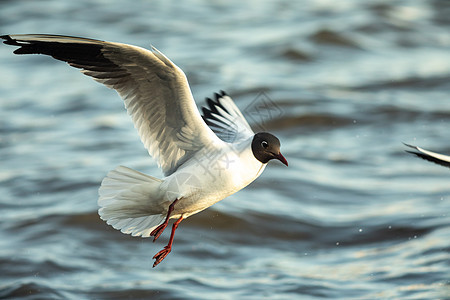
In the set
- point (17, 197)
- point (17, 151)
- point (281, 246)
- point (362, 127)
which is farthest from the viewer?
point (362, 127)

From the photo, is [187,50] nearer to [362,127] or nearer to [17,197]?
[362,127]

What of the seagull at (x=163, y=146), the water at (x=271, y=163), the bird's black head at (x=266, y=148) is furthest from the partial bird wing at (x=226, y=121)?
the water at (x=271, y=163)

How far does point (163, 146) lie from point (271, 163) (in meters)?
5.41

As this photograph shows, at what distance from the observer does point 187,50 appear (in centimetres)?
1483

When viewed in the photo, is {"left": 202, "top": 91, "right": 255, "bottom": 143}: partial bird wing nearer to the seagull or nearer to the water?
the seagull

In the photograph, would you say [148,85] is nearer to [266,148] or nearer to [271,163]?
[266,148]

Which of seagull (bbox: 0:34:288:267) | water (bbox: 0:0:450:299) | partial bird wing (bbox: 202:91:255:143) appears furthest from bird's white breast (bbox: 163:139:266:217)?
water (bbox: 0:0:450:299)

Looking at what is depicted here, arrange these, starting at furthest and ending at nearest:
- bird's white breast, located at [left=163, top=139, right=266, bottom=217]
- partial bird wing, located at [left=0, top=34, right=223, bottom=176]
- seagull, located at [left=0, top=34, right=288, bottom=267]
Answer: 1. bird's white breast, located at [left=163, top=139, right=266, bottom=217]
2. seagull, located at [left=0, top=34, right=288, bottom=267]
3. partial bird wing, located at [left=0, top=34, right=223, bottom=176]

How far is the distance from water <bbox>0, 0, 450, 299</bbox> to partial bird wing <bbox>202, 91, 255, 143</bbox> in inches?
84.4

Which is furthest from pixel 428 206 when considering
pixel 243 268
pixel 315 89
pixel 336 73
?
pixel 336 73

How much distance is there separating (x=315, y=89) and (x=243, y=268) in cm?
552

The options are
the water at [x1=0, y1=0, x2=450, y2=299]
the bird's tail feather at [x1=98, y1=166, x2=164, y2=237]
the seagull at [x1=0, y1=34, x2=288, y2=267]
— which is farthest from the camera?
the water at [x1=0, y1=0, x2=450, y2=299]

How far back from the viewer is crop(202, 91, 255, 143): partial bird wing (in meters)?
5.85

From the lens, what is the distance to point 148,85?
514 centimetres
